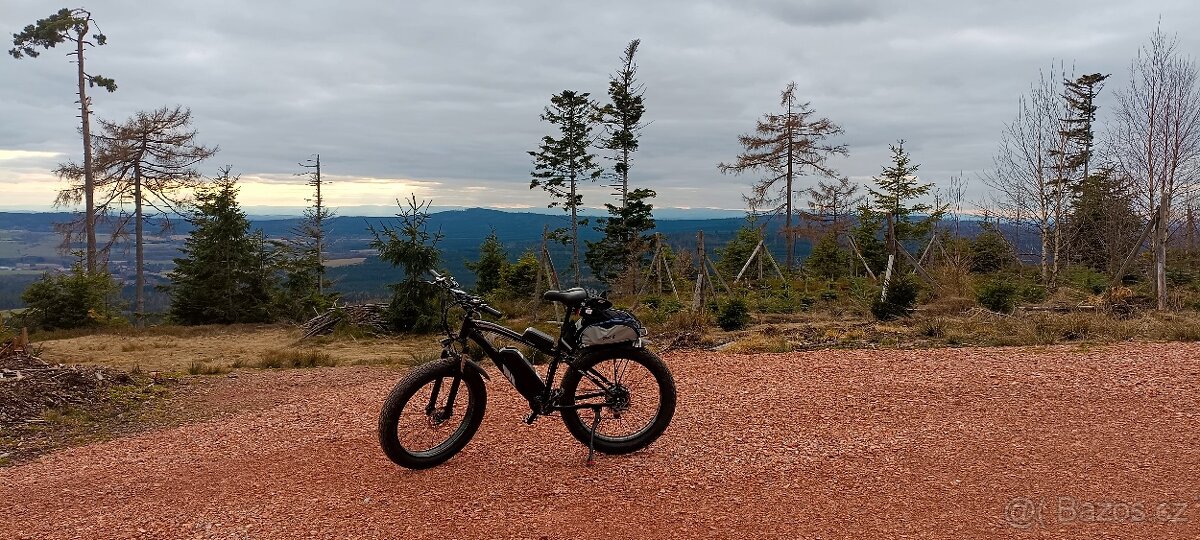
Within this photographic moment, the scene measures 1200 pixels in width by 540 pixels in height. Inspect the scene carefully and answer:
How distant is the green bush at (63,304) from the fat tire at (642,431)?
1886 cm

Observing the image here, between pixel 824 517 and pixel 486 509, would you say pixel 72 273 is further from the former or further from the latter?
pixel 824 517

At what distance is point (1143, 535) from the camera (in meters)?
3.47

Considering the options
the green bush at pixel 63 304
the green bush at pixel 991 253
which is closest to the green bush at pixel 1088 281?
the green bush at pixel 991 253

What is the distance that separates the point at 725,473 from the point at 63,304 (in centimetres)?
2033

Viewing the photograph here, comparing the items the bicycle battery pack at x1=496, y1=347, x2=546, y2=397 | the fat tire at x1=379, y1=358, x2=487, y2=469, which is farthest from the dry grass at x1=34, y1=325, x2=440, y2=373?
the bicycle battery pack at x1=496, y1=347, x2=546, y2=397

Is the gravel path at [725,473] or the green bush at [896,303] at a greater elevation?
the green bush at [896,303]

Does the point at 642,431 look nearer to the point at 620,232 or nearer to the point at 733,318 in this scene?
the point at 733,318

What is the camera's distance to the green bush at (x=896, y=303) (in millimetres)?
11719

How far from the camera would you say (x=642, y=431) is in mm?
4875

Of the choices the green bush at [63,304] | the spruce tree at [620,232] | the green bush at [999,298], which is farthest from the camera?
the spruce tree at [620,232]

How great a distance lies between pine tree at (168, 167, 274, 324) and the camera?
20.1m

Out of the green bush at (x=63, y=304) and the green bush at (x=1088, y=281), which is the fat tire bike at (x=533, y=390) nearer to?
the green bush at (x=1088, y=281)

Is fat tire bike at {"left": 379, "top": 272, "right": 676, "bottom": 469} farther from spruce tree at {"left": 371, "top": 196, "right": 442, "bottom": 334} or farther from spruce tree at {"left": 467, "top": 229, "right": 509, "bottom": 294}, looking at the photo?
spruce tree at {"left": 467, "top": 229, "right": 509, "bottom": 294}

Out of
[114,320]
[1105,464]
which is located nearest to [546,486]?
[1105,464]
